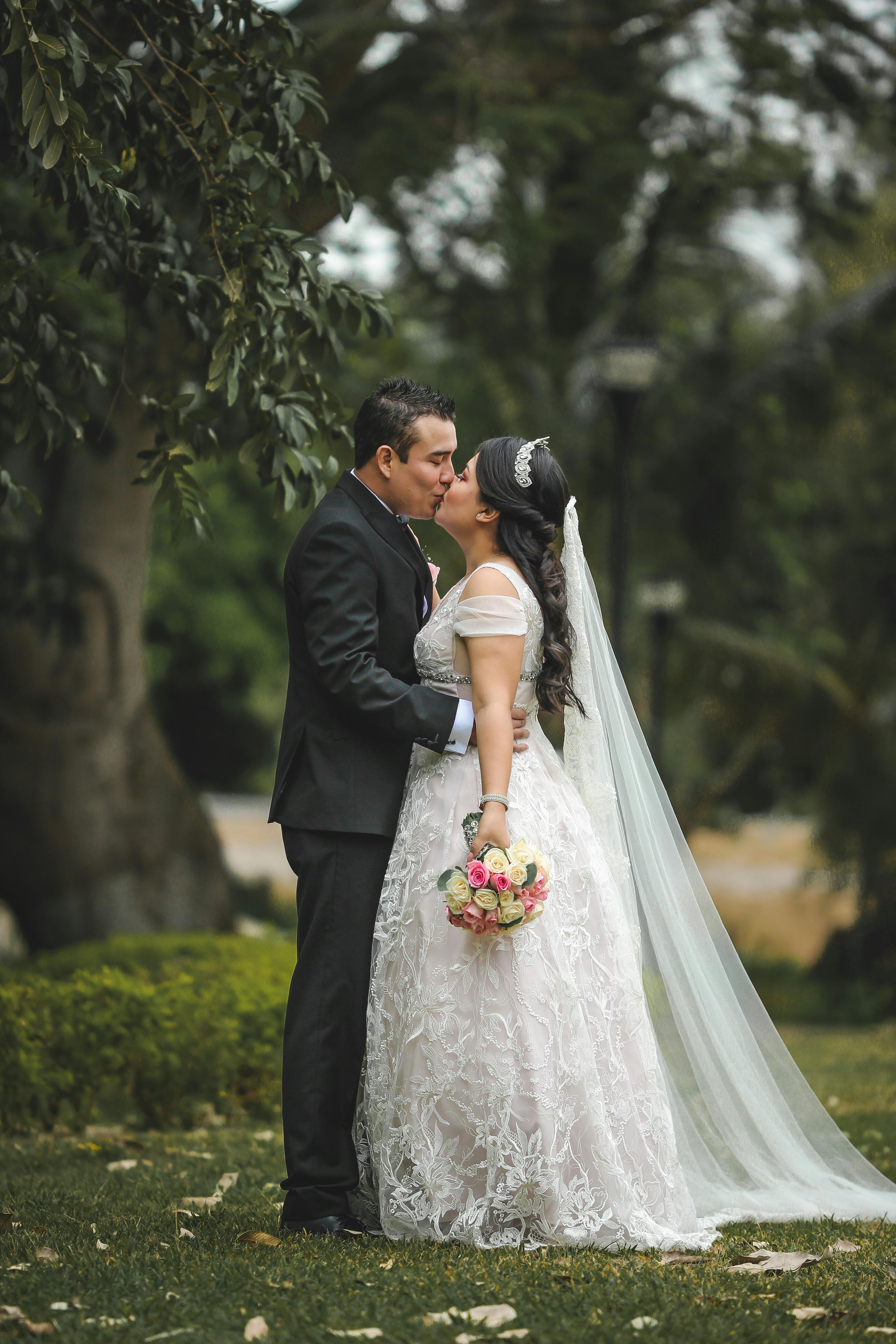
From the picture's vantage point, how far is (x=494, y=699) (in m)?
4.20

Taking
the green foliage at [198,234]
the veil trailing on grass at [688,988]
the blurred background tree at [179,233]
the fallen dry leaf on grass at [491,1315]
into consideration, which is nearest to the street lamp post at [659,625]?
the blurred background tree at [179,233]

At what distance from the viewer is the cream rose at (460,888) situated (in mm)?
3959

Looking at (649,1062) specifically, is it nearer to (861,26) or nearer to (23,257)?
(23,257)

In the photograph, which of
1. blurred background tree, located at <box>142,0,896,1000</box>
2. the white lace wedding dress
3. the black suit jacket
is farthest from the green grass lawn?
blurred background tree, located at <box>142,0,896,1000</box>

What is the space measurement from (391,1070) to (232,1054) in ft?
9.79

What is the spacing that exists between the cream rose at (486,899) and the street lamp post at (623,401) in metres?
5.59

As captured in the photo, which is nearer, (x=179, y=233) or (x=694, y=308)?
(x=179, y=233)

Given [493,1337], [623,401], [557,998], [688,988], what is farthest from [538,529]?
[623,401]

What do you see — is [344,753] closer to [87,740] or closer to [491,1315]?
[491,1315]

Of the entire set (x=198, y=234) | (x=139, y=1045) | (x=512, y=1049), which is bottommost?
(x=139, y=1045)

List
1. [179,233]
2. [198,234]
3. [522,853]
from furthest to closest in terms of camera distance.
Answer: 1. [179,233]
2. [198,234]
3. [522,853]

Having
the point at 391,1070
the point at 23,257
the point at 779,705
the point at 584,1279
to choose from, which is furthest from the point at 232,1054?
the point at 779,705

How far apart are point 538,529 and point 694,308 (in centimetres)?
1827

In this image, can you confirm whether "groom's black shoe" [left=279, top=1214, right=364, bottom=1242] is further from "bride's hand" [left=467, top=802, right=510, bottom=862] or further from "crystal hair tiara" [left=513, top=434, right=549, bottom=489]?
"crystal hair tiara" [left=513, top=434, right=549, bottom=489]
